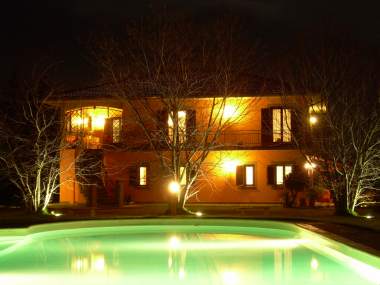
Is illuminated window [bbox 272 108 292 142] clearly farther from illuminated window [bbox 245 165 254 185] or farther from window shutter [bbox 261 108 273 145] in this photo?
illuminated window [bbox 245 165 254 185]

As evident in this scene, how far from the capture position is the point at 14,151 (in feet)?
78.5

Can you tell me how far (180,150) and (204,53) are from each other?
11.6 feet

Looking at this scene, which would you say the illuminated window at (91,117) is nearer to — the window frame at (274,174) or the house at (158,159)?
the house at (158,159)

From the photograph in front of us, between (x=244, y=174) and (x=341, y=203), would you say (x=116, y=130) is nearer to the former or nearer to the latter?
(x=244, y=174)

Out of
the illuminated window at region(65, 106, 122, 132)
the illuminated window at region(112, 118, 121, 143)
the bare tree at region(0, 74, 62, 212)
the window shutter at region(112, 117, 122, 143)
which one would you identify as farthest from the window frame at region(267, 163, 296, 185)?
the bare tree at region(0, 74, 62, 212)

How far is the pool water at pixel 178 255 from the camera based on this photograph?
11.9 metres

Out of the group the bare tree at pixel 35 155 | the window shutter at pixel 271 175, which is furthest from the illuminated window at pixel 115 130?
the window shutter at pixel 271 175

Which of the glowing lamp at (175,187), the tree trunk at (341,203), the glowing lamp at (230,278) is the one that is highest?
the glowing lamp at (175,187)

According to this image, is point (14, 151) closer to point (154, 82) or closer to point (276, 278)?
point (154, 82)

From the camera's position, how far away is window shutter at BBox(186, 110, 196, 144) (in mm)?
24219

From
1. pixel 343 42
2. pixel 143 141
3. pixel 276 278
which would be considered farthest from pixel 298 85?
pixel 276 278

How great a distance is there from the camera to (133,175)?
30.3 meters

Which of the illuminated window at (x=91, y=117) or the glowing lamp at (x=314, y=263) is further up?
the illuminated window at (x=91, y=117)

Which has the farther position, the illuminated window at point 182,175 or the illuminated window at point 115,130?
the illuminated window at point 115,130
